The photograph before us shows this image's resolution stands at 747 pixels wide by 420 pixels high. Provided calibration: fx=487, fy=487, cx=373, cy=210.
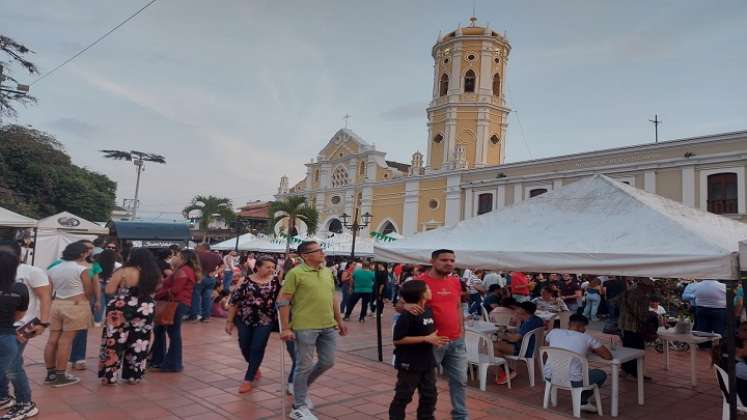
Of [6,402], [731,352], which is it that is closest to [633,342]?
[731,352]

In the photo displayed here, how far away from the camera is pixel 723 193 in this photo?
1897 centimetres

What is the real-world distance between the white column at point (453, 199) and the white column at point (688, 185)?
11499 millimetres

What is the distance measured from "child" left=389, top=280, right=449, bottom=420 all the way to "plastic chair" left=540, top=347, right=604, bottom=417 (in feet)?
6.09

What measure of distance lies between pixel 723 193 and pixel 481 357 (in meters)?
18.3

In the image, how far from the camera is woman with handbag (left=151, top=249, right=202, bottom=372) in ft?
17.9

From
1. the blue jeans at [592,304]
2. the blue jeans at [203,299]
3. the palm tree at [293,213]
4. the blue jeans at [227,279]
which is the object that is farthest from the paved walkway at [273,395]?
the palm tree at [293,213]

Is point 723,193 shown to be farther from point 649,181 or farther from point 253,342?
point 253,342

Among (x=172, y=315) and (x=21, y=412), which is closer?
(x=21, y=412)

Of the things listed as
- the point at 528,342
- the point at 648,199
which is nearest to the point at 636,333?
the point at 528,342

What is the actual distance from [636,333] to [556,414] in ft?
7.15

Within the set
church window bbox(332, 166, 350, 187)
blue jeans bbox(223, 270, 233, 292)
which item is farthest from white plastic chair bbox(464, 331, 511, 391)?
church window bbox(332, 166, 350, 187)

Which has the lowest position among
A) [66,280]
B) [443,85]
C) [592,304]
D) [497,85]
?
[592,304]

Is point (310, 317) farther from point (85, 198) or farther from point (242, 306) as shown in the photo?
point (85, 198)

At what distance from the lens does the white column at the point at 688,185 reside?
19422mm
